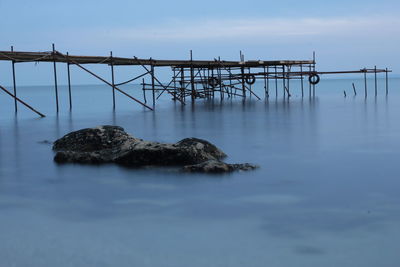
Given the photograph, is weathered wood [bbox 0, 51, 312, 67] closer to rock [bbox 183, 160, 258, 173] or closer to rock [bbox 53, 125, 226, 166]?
rock [bbox 53, 125, 226, 166]

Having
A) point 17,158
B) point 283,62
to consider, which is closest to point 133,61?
point 283,62

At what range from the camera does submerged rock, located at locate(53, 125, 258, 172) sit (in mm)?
11172

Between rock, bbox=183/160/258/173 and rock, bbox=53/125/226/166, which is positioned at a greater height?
rock, bbox=53/125/226/166

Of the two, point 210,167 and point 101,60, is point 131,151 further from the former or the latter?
point 101,60

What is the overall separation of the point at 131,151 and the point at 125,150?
14.3 inches

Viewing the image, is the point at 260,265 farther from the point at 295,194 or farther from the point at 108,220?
the point at 295,194

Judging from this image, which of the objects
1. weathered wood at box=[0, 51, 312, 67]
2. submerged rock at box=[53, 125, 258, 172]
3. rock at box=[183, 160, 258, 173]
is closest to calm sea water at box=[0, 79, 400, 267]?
rock at box=[183, 160, 258, 173]

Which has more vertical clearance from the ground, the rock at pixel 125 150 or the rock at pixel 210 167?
the rock at pixel 125 150

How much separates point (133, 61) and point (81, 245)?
81.5 feet

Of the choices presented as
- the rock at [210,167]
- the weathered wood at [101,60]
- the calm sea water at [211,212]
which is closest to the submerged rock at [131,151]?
the rock at [210,167]

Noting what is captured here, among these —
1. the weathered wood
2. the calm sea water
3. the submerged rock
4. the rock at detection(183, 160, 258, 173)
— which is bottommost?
the calm sea water

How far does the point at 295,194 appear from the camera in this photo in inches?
348

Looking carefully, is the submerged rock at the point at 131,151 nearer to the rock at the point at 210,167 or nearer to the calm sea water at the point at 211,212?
the rock at the point at 210,167

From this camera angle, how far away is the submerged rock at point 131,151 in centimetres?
1117
